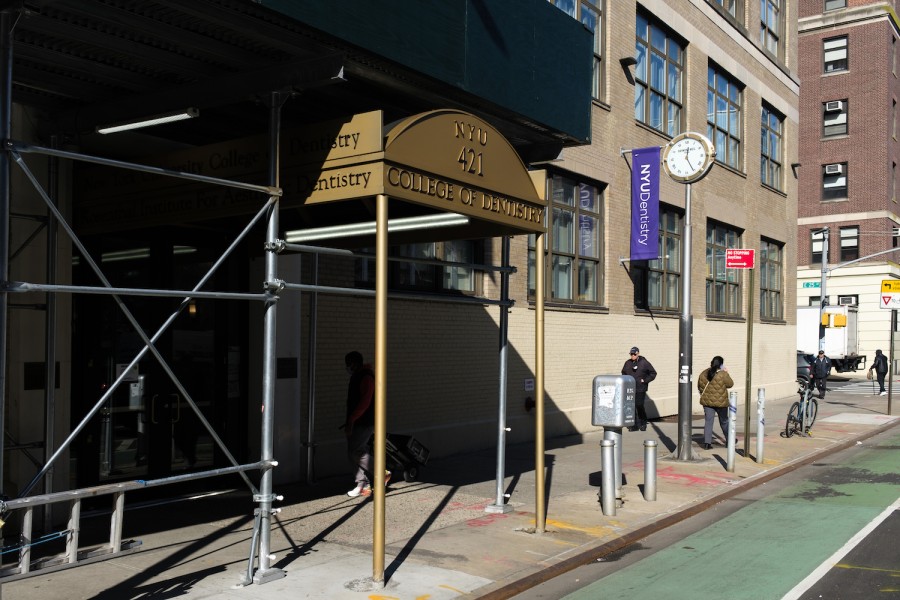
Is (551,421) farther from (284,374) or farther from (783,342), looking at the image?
(783,342)

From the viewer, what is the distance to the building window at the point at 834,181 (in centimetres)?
4550

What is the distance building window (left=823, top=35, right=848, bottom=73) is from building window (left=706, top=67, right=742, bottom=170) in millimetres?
23786

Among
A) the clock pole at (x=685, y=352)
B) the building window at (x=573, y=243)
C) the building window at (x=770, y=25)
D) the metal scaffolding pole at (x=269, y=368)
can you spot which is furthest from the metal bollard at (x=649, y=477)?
the building window at (x=770, y=25)

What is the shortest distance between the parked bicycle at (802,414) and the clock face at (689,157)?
660cm

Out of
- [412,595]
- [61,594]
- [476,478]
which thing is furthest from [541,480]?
[61,594]

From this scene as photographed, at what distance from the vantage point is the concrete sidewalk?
667 centimetres

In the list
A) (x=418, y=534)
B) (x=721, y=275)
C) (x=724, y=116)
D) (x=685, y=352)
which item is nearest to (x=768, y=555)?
(x=418, y=534)

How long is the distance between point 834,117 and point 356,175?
150 ft

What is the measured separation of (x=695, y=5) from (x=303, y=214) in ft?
56.4

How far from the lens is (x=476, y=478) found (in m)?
11.8

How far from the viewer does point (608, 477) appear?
9.67 m

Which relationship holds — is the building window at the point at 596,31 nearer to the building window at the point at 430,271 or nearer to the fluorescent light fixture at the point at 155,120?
the building window at the point at 430,271

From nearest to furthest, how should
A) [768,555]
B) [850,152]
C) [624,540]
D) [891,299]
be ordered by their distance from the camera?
[768,555] → [624,540] → [891,299] → [850,152]

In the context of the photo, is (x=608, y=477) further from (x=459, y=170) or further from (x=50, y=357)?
(x=50, y=357)
